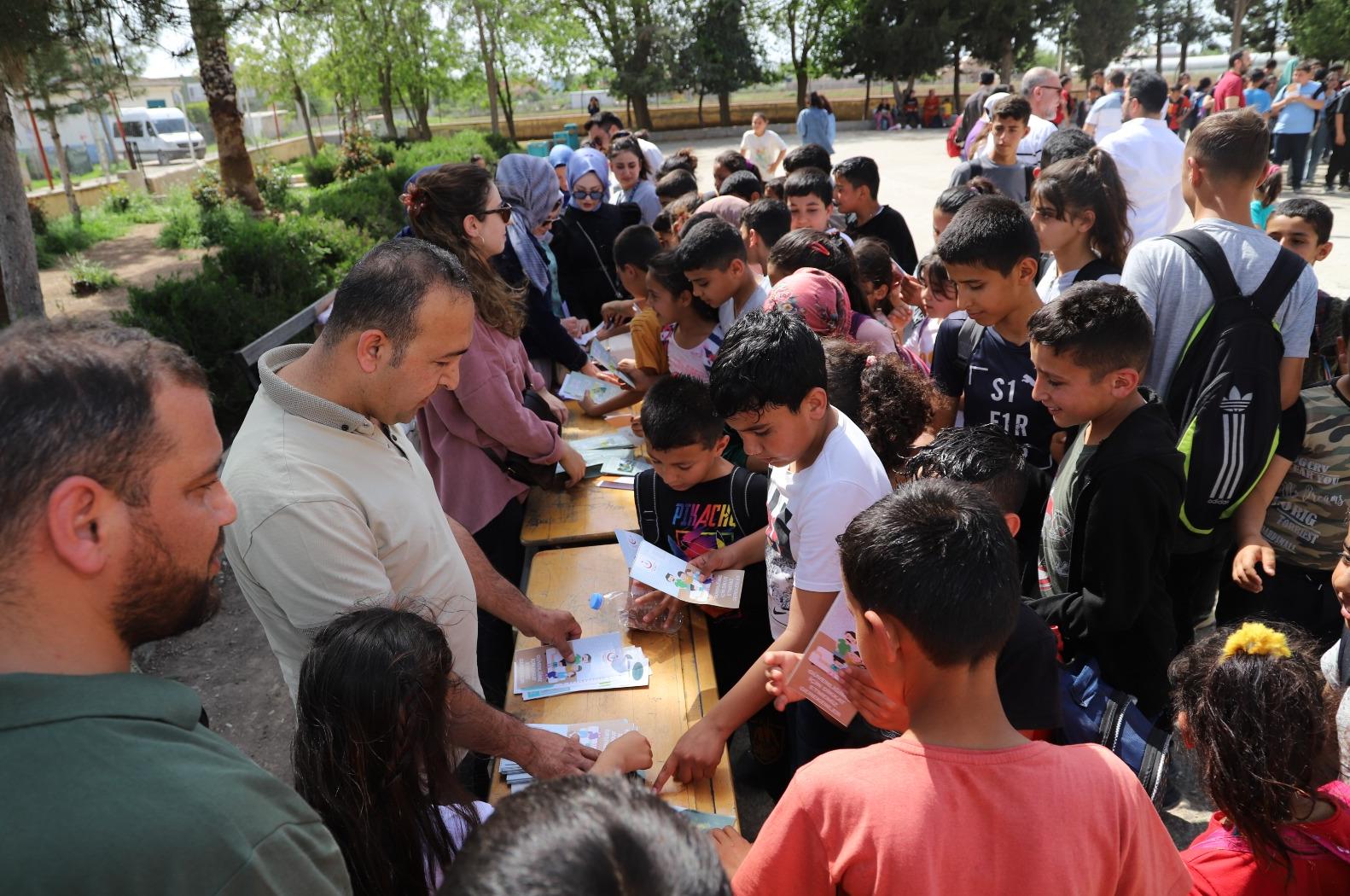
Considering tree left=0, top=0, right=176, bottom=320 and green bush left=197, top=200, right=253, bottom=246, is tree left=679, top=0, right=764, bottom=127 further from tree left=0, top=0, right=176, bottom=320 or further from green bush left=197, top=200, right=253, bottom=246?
tree left=0, top=0, right=176, bottom=320

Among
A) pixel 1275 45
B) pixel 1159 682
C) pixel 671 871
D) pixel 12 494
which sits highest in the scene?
pixel 1275 45

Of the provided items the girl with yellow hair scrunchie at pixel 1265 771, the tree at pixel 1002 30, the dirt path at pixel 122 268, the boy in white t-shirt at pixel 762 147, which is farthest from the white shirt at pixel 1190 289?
the tree at pixel 1002 30

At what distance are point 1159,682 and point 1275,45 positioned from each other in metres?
46.4

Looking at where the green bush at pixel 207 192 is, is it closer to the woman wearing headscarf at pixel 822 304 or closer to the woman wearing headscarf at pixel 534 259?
the woman wearing headscarf at pixel 534 259

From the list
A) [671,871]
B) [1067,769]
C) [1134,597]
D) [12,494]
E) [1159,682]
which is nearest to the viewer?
[671,871]

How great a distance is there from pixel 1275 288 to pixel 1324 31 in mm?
25107

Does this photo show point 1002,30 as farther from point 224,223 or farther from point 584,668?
point 584,668

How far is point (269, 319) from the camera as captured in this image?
5.89m

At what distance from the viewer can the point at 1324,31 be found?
20.8 m

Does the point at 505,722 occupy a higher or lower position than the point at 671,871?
lower

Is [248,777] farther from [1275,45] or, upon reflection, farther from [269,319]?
[1275,45]

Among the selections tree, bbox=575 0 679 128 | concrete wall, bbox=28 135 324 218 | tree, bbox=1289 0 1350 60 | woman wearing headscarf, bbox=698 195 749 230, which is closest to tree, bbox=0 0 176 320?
woman wearing headscarf, bbox=698 195 749 230

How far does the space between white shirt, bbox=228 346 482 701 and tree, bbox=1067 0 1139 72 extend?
136ft

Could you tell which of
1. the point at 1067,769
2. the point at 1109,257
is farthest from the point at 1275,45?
the point at 1067,769
